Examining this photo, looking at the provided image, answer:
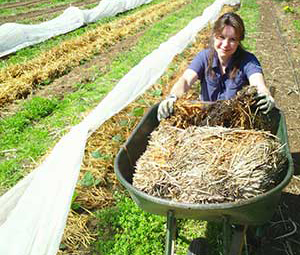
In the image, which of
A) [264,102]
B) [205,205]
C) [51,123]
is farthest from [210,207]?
[51,123]

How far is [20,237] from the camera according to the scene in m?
2.28

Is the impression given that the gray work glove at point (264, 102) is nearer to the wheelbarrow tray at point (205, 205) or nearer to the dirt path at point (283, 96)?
the wheelbarrow tray at point (205, 205)

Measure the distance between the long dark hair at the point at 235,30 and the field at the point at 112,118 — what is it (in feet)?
4.97

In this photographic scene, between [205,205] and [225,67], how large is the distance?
1.79 meters

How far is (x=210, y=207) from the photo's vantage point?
1882 millimetres

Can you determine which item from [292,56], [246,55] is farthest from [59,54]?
[246,55]

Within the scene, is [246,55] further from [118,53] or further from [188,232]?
[118,53]

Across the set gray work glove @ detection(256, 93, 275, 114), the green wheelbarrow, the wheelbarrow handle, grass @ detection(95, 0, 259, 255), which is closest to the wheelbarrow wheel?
the green wheelbarrow

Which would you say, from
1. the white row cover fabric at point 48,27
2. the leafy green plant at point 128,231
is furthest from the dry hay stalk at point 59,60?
the leafy green plant at point 128,231

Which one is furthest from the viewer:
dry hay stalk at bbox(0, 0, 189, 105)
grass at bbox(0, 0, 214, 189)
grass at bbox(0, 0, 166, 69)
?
grass at bbox(0, 0, 166, 69)

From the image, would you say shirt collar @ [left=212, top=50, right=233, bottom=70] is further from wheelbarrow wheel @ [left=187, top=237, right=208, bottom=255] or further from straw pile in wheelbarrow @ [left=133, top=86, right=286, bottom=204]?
wheelbarrow wheel @ [left=187, top=237, right=208, bottom=255]

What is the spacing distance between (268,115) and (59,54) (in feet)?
22.5

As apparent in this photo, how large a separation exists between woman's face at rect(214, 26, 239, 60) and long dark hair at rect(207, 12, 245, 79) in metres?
0.03

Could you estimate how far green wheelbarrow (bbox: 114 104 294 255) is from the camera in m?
1.92
